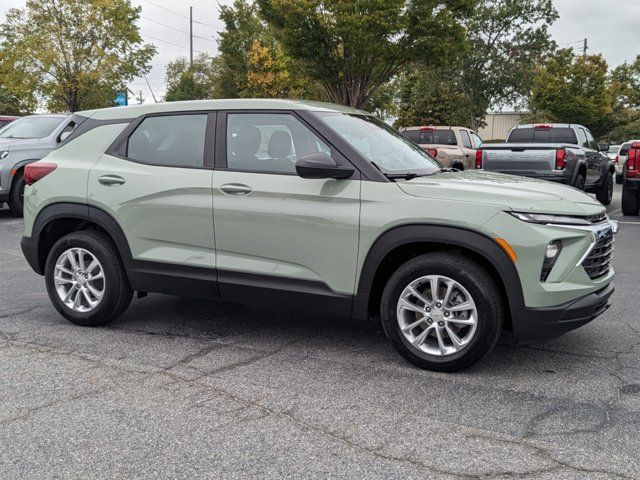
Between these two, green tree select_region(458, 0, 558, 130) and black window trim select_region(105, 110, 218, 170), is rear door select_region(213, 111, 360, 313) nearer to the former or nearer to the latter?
black window trim select_region(105, 110, 218, 170)

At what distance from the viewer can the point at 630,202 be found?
13141 millimetres

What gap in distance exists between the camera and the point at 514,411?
3648mm

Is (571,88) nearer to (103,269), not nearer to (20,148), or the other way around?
(20,148)

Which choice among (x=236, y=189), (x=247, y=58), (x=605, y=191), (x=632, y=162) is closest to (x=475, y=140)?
(x=605, y=191)

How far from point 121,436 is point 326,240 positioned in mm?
1745

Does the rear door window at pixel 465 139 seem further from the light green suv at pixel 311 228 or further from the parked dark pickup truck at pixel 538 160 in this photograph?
the light green suv at pixel 311 228

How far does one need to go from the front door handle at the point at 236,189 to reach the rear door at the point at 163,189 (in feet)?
0.43

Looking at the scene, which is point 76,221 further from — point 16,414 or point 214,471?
point 214,471

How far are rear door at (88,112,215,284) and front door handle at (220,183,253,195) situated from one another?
0.43 feet

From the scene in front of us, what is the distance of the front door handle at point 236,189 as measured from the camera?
4.61m

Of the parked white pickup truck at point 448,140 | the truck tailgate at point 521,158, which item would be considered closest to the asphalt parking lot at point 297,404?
the truck tailgate at point 521,158

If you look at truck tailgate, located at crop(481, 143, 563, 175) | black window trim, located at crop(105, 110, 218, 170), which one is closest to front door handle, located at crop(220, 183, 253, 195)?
black window trim, located at crop(105, 110, 218, 170)

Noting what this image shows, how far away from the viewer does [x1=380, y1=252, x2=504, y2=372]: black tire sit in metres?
4.00

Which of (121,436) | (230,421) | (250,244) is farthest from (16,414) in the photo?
(250,244)
